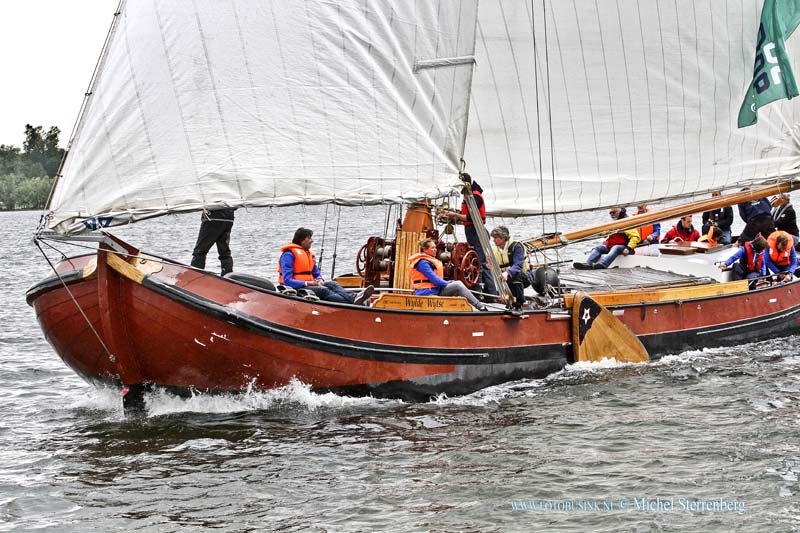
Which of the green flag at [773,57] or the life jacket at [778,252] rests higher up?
the green flag at [773,57]

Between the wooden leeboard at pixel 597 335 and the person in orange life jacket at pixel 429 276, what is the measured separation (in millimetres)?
1844

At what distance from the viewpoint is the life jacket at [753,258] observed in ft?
57.9

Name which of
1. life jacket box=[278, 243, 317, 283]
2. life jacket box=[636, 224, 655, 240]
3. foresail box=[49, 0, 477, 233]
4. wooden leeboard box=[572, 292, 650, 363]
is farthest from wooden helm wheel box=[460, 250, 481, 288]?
life jacket box=[636, 224, 655, 240]

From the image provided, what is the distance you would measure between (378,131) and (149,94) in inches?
116

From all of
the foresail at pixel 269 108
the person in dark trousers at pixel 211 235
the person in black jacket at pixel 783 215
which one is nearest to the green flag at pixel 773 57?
the person in black jacket at pixel 783 215

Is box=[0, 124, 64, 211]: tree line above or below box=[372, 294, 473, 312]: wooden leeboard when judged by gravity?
above

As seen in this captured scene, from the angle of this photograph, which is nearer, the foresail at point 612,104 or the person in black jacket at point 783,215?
the foresail at point 612,104

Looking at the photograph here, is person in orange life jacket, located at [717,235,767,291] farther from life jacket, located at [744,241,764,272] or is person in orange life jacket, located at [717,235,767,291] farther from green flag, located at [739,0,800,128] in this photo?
green flag, located at [739,0,800,128]

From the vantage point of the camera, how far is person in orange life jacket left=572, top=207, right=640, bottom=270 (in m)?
19.0

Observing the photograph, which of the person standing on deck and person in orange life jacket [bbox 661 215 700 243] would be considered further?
person in orange life jacket [bbox 661 215 700 243]

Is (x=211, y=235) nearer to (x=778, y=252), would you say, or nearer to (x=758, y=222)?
(x=778, y=252)

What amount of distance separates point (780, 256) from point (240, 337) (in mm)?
10051

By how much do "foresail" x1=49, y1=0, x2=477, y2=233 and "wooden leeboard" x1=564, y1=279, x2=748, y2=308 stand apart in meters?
2.95

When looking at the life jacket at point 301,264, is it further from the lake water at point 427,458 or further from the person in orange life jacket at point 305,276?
the lake water at point 427,458
